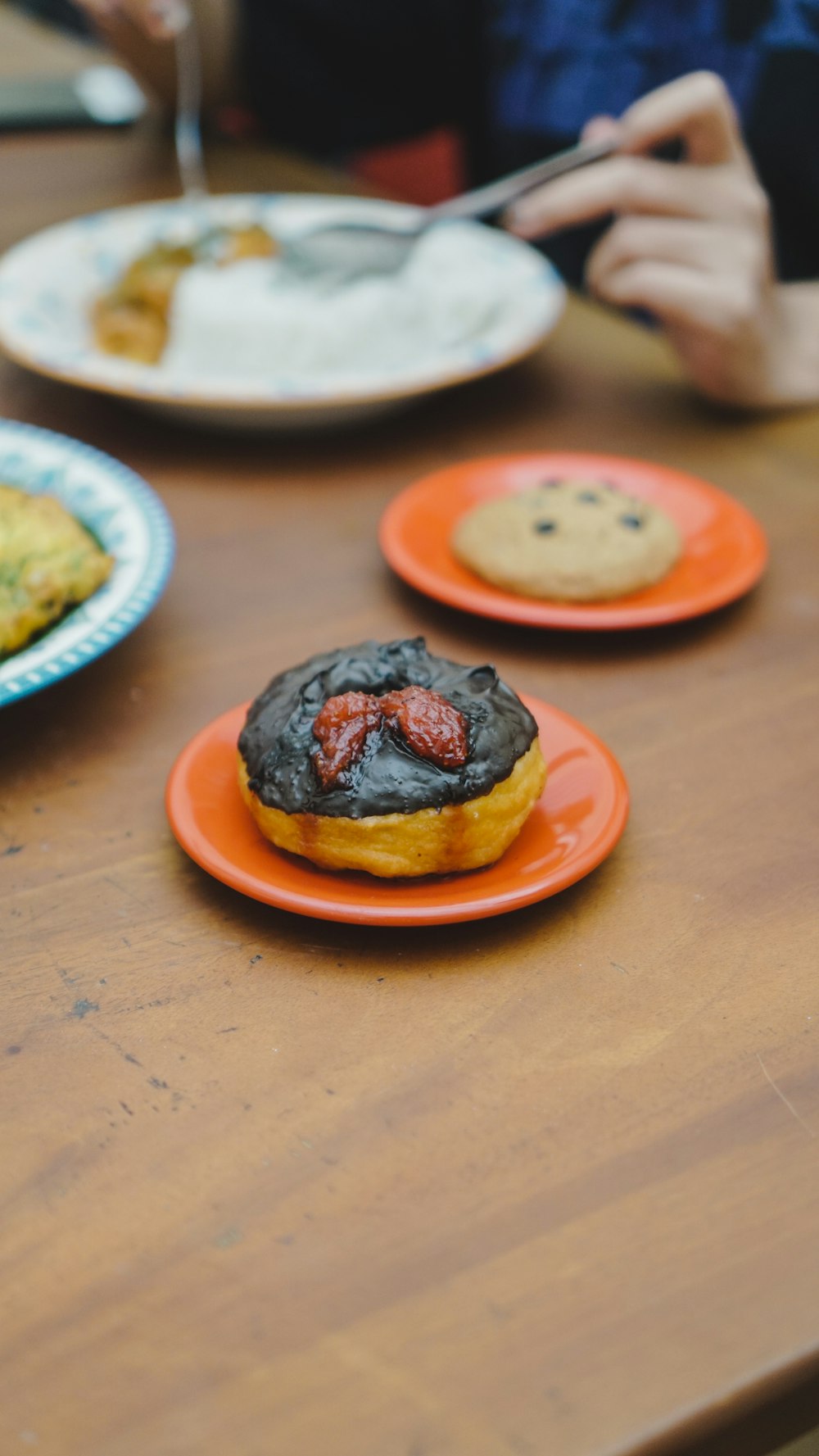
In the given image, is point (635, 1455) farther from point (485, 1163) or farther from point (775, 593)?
point (775, 593)

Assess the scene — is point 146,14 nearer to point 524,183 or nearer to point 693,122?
point 524,183

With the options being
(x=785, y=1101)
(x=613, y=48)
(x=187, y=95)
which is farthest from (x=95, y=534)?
(x=187, y=95)

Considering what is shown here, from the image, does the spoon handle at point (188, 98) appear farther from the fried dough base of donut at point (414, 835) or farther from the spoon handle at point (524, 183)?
the fried dough base of donut at point (414, 835)

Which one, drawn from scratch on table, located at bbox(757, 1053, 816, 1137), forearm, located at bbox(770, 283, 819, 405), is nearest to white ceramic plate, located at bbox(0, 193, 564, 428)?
forearm, located at bbox(770, 283, 819, 405)

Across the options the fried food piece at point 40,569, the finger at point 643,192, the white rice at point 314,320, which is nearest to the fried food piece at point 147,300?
the white rice at point 314,320

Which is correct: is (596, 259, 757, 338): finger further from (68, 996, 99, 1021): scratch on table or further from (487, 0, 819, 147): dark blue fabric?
(68, 996, 99, 1021): scratch on table

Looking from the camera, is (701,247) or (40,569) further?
(701,247)
